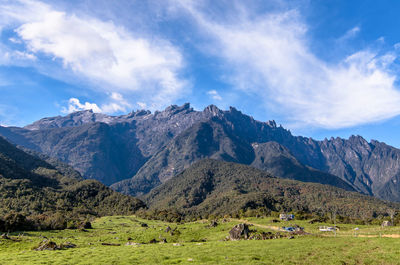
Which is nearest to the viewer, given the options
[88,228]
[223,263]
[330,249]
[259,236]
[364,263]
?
[223,263]

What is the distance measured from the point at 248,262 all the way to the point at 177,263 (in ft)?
31.4

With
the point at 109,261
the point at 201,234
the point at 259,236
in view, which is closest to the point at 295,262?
the point at 109,261

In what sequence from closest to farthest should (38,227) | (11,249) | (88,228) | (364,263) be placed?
1. (364,263)
2. (11,249)
3. (38,227)
4. (88,228)

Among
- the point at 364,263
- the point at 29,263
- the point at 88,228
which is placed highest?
the point at 364,263

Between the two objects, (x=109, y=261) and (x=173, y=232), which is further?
(x=173, y=232)

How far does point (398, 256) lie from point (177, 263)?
31090 millimetres

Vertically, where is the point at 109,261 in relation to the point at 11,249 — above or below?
above

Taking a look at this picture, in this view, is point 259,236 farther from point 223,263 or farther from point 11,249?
point 11,249

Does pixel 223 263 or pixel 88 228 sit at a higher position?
pixel 223 263

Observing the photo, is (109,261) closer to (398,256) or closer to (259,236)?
(398,256)

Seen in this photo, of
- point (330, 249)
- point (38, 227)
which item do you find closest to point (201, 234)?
point (330, 249)

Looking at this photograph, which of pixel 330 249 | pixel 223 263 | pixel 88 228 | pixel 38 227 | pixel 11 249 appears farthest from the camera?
pixel 88 228

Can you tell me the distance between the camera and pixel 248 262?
119 ft

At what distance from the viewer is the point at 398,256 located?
37.8 m
